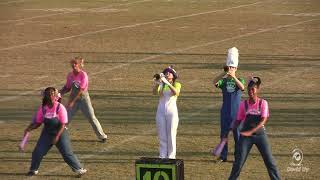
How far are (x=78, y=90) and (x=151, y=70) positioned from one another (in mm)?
9718

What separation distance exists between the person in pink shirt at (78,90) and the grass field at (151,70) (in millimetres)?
659

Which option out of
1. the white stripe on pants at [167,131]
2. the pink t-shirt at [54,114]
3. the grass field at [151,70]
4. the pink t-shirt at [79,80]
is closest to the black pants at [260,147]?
the grass field at [151,70]

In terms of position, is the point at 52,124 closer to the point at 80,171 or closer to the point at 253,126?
the point at 80,171

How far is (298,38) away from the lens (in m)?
33.9

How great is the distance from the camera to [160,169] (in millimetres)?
11375

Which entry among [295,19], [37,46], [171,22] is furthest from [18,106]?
[295,19]

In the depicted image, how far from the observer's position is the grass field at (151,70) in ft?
51.9

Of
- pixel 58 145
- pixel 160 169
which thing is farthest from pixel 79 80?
pixel 160 169

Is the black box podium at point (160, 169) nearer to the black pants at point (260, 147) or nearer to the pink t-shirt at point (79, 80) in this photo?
the black pants at point (260, 147)

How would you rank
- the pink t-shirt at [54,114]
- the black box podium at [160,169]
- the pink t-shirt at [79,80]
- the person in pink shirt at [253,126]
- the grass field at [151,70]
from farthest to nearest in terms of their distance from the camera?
the pink t-shirt at [79,80] < the grass field at [151,70] < the pink t-shirt at [54,114] < the person in pink shirt at [253,126] < the black box podium at [160,169]

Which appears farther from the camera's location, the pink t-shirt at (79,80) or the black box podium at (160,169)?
the pink t-shirt at (79,80)

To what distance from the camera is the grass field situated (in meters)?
15.8

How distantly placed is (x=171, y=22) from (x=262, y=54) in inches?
450

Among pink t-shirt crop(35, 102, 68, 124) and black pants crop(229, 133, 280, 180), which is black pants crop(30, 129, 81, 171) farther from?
black pants crop(229, 133, 280, 180)
